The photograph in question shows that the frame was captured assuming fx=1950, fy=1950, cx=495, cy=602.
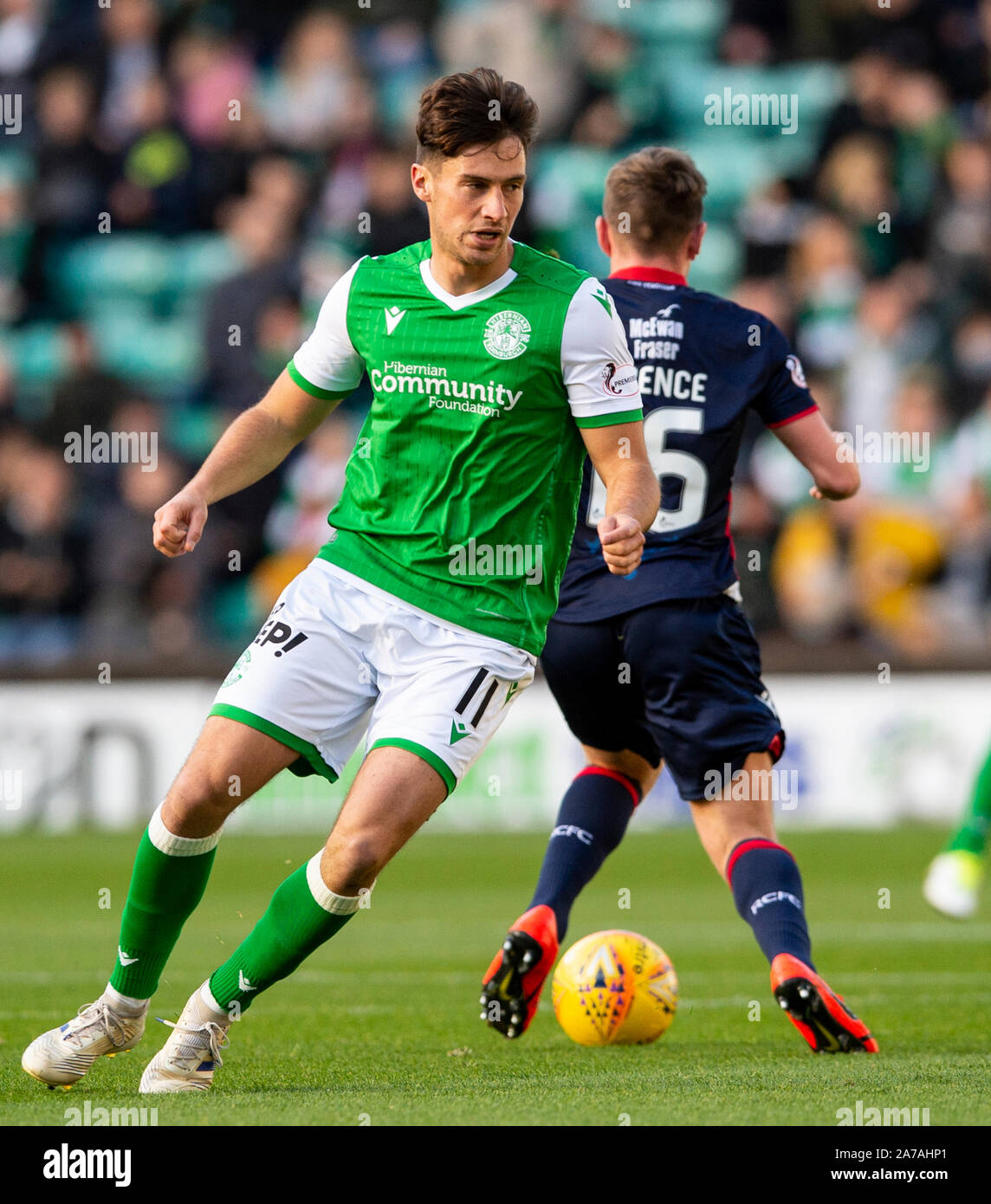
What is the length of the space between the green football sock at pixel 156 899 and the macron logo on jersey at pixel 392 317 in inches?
51.2

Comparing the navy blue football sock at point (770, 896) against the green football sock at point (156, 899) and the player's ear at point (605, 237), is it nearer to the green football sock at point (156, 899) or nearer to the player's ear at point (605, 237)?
the green football sock at point (156, 899)

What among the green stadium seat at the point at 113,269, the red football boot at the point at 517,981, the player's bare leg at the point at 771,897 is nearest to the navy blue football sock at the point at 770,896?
the player's bare leg at the point at 771,897

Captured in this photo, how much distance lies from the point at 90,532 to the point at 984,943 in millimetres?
7721

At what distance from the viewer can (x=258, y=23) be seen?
712 inches

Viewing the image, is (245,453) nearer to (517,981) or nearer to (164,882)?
(164,882)

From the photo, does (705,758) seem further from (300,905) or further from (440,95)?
(440,95)

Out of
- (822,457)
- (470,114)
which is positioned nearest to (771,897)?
(822,457)

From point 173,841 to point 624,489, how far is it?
136 centimetres

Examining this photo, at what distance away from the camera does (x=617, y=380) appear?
→ 4688 mm

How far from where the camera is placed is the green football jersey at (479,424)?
4680mm

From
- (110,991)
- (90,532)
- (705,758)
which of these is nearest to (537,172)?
(90,532)

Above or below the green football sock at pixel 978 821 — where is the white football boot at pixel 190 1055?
below

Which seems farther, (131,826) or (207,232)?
(207,232)

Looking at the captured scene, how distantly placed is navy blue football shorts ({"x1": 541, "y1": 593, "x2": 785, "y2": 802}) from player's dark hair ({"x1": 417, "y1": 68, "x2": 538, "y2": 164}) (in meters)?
1.67
